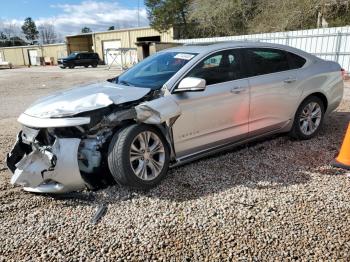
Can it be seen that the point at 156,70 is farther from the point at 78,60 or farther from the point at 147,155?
the point at 78,60

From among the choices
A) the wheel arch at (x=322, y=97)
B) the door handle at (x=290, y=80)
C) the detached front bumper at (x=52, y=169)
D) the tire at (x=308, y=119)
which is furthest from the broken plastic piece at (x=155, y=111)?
the wheel arch at (x=322, y=97)

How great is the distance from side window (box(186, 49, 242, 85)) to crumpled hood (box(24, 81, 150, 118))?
75 centimetres

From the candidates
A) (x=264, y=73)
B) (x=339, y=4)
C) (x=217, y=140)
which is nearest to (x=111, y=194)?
(x=217, y=140)

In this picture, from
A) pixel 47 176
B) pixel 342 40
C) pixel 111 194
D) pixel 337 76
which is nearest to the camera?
pixel 47 176

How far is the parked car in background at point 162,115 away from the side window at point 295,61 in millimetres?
19

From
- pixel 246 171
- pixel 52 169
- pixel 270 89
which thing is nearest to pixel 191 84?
pixel 246 171

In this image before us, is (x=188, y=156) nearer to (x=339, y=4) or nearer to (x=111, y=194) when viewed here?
(x=111, y=194)

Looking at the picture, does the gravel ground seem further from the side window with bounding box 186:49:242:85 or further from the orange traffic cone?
the side window with bounding box 186:49:242:85

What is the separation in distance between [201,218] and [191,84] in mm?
1493

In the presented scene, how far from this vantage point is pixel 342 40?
47.8 ft

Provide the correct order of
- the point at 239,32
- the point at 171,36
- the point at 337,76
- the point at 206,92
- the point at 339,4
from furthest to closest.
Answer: the point at 171,36 → the point at 239,32 → the point at 339,4 → the point at 337,76 → the point at 206,92

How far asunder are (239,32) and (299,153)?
23255 millimetres

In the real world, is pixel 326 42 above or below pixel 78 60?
above

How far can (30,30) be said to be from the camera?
3639 inches
